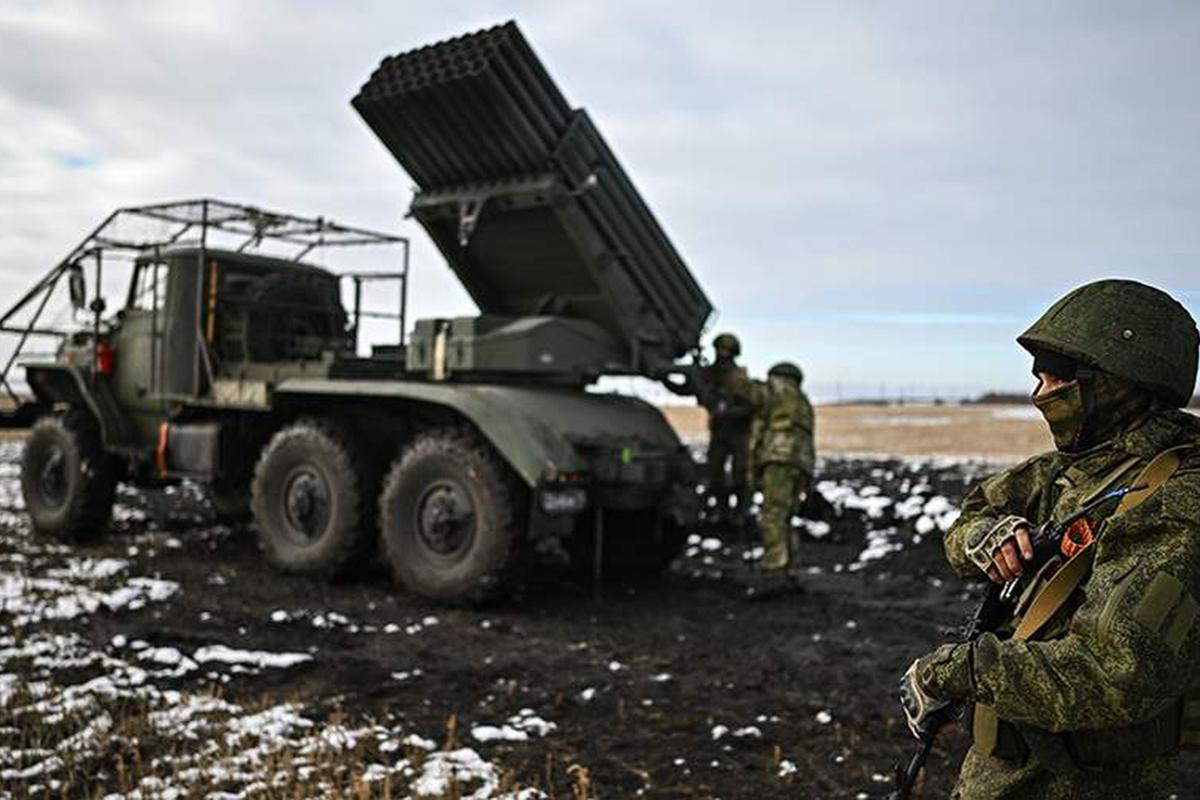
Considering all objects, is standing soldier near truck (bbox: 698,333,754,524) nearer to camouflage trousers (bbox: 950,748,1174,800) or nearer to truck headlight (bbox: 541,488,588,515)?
truck headlight (bbox: 541,488,588,515)

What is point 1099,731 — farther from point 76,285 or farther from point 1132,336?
point 76,285

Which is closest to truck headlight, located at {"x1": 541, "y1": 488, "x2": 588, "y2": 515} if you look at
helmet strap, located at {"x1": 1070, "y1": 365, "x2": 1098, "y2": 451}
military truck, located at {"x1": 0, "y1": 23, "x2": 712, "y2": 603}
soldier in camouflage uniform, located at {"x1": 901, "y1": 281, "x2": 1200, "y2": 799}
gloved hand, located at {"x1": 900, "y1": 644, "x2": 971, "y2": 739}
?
military truck, located at {"x1": 0, "y1": 23, "x2": 712, "y2": 603}

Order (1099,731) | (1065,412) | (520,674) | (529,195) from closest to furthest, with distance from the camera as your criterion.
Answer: (1099,731), (1065,412), (520,674), (529,195)

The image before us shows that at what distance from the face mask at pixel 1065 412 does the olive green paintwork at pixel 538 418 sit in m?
4.45

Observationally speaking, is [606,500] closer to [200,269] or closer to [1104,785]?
[200,269]

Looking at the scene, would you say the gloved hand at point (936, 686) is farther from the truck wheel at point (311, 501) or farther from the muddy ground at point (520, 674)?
the truck wheel at point (311, 501)

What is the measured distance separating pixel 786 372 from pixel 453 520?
104 inches

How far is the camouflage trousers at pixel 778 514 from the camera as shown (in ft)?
25.5

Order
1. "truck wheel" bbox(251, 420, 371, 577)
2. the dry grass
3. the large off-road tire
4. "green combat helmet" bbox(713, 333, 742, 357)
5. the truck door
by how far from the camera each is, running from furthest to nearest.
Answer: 1. the dry grass
2. the large off-road tire
3. the truck door
4. "green combat helmet" bbox(713, 333, 742, 357)
5. "truck wheel" bbox(251, 420, 371, 577)

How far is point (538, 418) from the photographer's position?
6902mm

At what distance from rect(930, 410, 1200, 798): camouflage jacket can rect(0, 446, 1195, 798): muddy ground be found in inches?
76.9

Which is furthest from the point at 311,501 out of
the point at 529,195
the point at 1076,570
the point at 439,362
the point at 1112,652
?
the point at 1112,652

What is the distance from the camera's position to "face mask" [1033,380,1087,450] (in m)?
2.28

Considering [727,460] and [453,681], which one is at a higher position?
[727,460]
